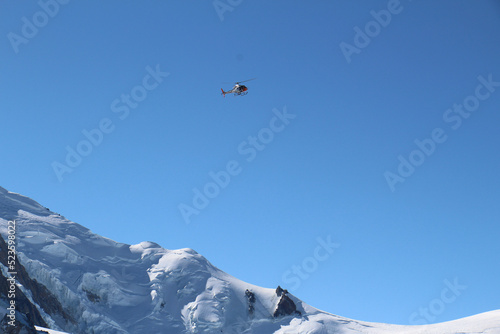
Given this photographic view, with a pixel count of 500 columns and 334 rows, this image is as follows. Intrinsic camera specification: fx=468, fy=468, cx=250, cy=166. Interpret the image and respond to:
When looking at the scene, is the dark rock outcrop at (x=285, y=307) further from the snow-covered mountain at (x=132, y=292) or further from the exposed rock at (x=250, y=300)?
the exposed rock at (x=250, y=300)

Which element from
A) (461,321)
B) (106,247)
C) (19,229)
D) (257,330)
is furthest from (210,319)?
(461,321)

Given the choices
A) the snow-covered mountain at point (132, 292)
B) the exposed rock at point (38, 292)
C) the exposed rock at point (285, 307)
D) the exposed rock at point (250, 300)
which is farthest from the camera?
the exposed rock at point (285, 307)

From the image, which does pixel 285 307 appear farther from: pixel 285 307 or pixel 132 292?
pixel 132 292

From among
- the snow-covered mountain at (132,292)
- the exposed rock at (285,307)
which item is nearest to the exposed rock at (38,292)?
the snow-covered mountain at (132,292)

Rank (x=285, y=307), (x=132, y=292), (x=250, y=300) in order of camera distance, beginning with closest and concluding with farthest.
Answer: (x=132, y=292), (x=285, y=307), (x=250, y=300)

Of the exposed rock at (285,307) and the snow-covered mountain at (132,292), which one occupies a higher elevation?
the snow-covered mountain at (132,292)

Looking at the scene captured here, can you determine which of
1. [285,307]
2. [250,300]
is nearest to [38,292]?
[250,300]

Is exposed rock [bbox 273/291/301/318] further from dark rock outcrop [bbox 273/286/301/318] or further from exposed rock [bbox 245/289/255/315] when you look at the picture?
exposed rock [bbox 245/289/255/315]

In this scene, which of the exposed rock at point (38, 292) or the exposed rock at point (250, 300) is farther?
the exposed rock at point (250, 300)
